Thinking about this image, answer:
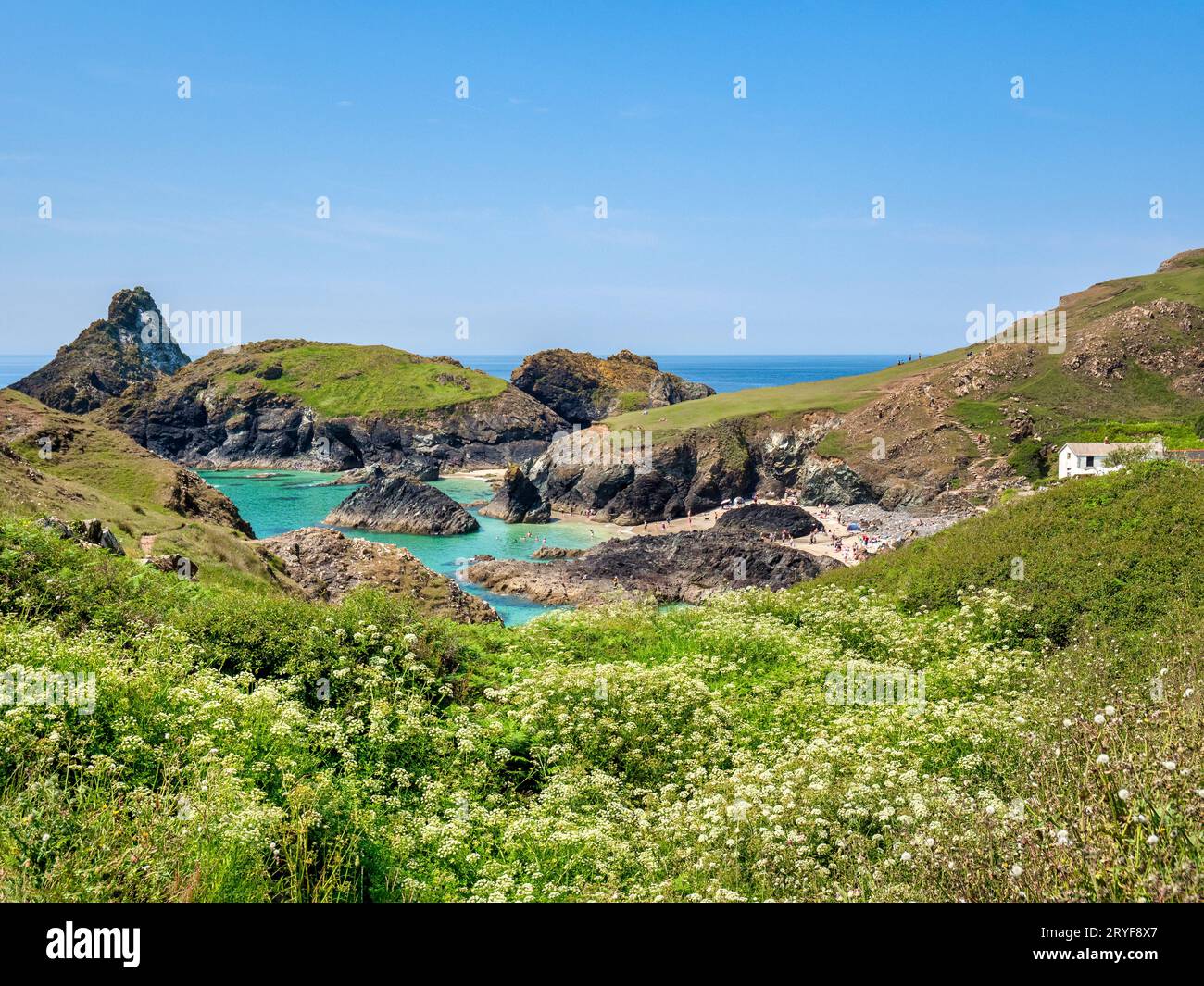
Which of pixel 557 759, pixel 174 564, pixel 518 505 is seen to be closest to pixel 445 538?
pixel 518 505

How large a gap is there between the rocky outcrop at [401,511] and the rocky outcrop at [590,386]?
60429mm

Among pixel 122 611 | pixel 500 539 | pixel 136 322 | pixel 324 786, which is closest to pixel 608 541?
Result: pixel 500 539

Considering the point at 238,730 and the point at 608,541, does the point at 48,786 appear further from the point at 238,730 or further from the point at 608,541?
the point at 608,541

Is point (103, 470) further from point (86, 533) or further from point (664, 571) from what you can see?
point (664, 571)

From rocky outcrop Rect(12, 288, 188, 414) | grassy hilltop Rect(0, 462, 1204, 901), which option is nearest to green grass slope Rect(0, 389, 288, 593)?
grassy hilltop Rect(0, 462, 1204, 901)

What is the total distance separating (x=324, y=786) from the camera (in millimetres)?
6172

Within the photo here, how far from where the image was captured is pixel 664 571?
47.3 meters

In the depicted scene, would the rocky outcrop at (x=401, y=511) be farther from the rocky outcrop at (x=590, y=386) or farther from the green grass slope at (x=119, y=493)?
the rocky outcrop at (x=590, y=386)

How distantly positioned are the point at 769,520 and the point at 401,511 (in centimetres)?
2921

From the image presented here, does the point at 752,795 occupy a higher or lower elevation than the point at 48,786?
lower

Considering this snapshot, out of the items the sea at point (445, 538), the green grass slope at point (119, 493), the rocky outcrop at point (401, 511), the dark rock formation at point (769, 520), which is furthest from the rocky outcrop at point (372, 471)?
the green grass slope at point (119, 493)

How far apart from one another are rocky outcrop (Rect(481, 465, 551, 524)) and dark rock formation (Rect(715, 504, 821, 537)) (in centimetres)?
1618

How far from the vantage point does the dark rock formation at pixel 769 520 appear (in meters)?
58.0

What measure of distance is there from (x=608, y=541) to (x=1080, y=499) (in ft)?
123
